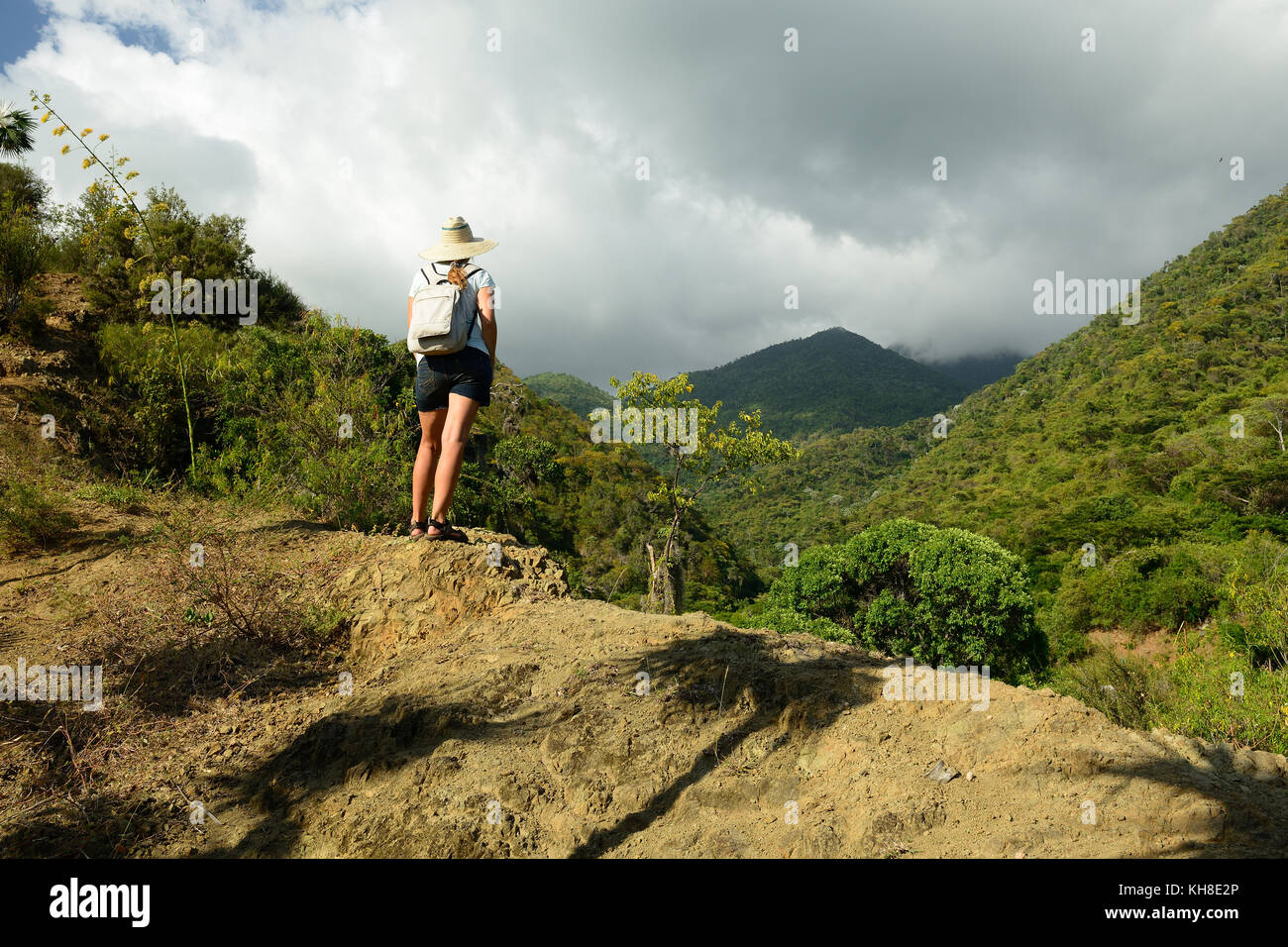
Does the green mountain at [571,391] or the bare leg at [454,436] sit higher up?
the green mountain at [571,391]

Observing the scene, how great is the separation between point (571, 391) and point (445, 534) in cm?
12925

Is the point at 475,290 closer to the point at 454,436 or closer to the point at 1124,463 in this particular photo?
the point at 454,436

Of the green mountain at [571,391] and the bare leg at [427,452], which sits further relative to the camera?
the green mountain at [571,391]

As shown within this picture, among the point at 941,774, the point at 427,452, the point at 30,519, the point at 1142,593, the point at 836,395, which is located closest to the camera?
the point at 941,774

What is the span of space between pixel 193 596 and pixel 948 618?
20.4 m

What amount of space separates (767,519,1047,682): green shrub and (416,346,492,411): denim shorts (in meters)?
16.0

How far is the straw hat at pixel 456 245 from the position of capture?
455 centimetres

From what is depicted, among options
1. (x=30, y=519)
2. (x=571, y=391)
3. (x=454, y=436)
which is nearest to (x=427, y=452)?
(x=454, y=436)

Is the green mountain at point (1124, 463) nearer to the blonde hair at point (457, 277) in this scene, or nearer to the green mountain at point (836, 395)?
the blonde hair at point (457, 277)

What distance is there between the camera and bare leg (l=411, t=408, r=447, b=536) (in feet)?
15.2

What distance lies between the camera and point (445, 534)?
502cm

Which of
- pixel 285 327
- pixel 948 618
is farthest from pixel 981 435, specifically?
pixel 285 327

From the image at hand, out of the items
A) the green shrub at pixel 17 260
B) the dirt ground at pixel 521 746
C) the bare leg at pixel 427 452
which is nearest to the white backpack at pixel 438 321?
the bare leg at pixel 427 452

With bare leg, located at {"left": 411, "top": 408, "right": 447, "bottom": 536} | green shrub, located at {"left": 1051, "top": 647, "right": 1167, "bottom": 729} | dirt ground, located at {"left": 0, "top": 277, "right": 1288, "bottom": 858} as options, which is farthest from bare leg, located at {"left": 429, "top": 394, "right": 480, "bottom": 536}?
green shrub, located at {"left": 1051, "top": 647, "right": 1167, "bottom": 729}
